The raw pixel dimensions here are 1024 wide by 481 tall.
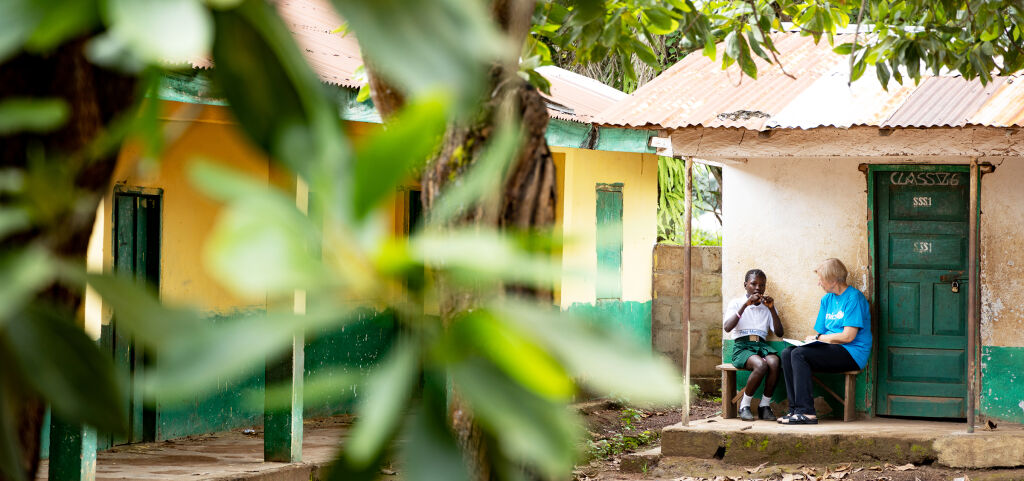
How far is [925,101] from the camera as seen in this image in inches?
326

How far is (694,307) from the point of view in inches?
499

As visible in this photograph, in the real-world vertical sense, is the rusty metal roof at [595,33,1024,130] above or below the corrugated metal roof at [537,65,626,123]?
below

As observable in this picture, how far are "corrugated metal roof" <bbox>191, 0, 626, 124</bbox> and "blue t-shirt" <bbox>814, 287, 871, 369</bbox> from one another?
279 cm

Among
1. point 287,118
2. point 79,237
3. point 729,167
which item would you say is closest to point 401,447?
point 287,118

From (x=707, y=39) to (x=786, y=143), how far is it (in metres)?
3.86

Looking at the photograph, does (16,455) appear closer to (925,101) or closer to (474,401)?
(474,401)

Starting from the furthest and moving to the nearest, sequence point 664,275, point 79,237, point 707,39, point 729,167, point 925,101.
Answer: point 664,275 < point 729,167 < point 925,101 < point 707,39 < point 79,237

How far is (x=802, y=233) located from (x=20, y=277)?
30.2 ft

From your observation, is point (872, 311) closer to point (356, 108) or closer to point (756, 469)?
point (756, 469)

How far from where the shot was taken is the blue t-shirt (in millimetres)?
8719

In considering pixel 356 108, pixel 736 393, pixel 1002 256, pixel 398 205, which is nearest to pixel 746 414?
pixel 736 393

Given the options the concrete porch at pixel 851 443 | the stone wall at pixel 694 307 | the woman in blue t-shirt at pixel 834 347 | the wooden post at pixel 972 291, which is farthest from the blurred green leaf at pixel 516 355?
the stone wall at pixel 694 307

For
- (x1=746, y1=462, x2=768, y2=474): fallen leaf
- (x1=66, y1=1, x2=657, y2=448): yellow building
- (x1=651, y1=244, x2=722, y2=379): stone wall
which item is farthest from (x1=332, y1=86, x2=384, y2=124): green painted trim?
(x1=651, y1=244, x2=722, y2=379): stone wall

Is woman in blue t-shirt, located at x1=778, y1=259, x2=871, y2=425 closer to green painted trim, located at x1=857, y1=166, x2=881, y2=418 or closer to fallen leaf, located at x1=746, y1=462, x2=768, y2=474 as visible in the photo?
green painted trim, located at x1=857, y1=166, x2=881, y2=418
